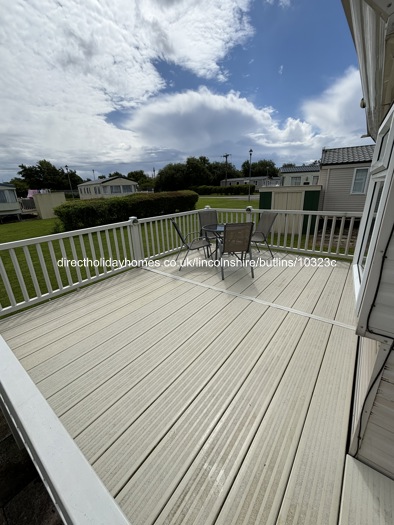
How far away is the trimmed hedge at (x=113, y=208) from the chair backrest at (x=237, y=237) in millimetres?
7644

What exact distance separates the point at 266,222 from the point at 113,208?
7.74m

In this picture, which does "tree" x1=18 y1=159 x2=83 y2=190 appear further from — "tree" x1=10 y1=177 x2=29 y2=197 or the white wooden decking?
the white wooden decking

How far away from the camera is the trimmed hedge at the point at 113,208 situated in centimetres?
880

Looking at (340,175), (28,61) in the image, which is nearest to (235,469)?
(28,61)

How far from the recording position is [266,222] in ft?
14.1

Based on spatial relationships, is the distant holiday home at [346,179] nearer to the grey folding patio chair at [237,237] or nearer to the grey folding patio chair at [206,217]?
the grey folding patio chair at [206,217]

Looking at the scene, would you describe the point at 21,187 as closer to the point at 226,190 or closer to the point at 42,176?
the point at 42,176

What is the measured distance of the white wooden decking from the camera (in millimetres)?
1113

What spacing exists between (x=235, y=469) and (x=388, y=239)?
142 cm

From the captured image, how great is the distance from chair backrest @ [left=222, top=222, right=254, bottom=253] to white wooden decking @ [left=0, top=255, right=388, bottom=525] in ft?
2.92

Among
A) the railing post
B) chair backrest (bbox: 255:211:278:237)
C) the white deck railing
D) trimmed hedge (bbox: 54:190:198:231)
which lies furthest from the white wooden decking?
trimmed hedge (bbox: 54:190:198:231)

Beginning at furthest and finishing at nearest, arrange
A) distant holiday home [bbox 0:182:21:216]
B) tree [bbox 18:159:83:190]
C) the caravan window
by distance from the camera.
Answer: tree [bbox 18:159:83:190], distant holiday home [bbox 0:182:21:216], the caravan window

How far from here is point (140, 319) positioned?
2547mm

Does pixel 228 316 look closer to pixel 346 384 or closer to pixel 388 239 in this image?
pixel 346 384
